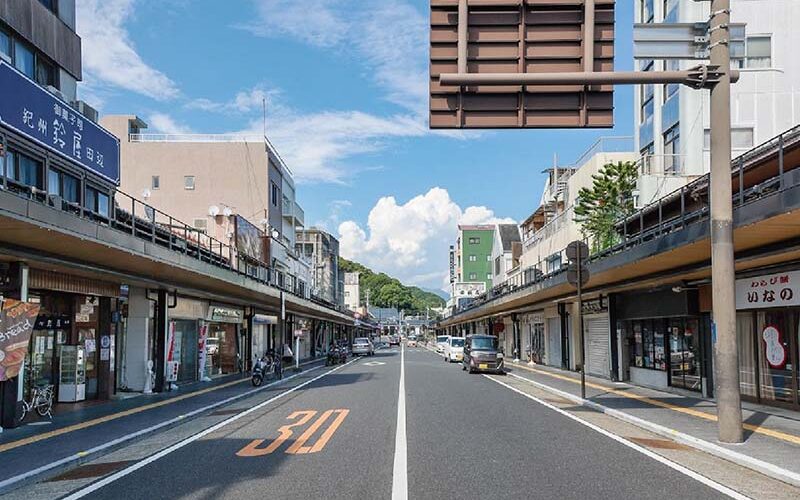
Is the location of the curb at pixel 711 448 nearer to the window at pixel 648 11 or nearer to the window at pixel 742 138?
the window at pixel 742 138

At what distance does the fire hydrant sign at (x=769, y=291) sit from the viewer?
15602 millimetres

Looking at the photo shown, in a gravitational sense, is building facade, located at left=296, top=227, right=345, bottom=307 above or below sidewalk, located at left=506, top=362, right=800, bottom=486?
above

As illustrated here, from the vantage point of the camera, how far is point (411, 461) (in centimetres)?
1055

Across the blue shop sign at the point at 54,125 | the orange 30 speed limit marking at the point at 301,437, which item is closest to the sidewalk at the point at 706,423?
the orange 30 speed limit marking at the point at 301,437

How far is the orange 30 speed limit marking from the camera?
11.8m

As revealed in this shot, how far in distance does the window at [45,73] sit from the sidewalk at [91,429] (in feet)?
33.3

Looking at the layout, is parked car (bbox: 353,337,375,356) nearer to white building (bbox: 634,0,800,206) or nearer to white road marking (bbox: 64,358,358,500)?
white building (bbox: 634,0,800,206)

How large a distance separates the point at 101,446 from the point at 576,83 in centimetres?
980

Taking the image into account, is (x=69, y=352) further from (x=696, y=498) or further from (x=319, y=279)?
(x=319, y=279)

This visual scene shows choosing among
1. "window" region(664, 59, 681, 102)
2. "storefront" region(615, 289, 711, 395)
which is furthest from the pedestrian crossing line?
"window" region(664, 59, 681, 102)

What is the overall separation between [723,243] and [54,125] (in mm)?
16449

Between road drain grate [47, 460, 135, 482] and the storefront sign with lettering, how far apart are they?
13.9m

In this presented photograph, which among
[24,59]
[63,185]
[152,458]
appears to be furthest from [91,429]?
[24,59]

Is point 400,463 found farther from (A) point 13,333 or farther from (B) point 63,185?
(B) point 63,185
